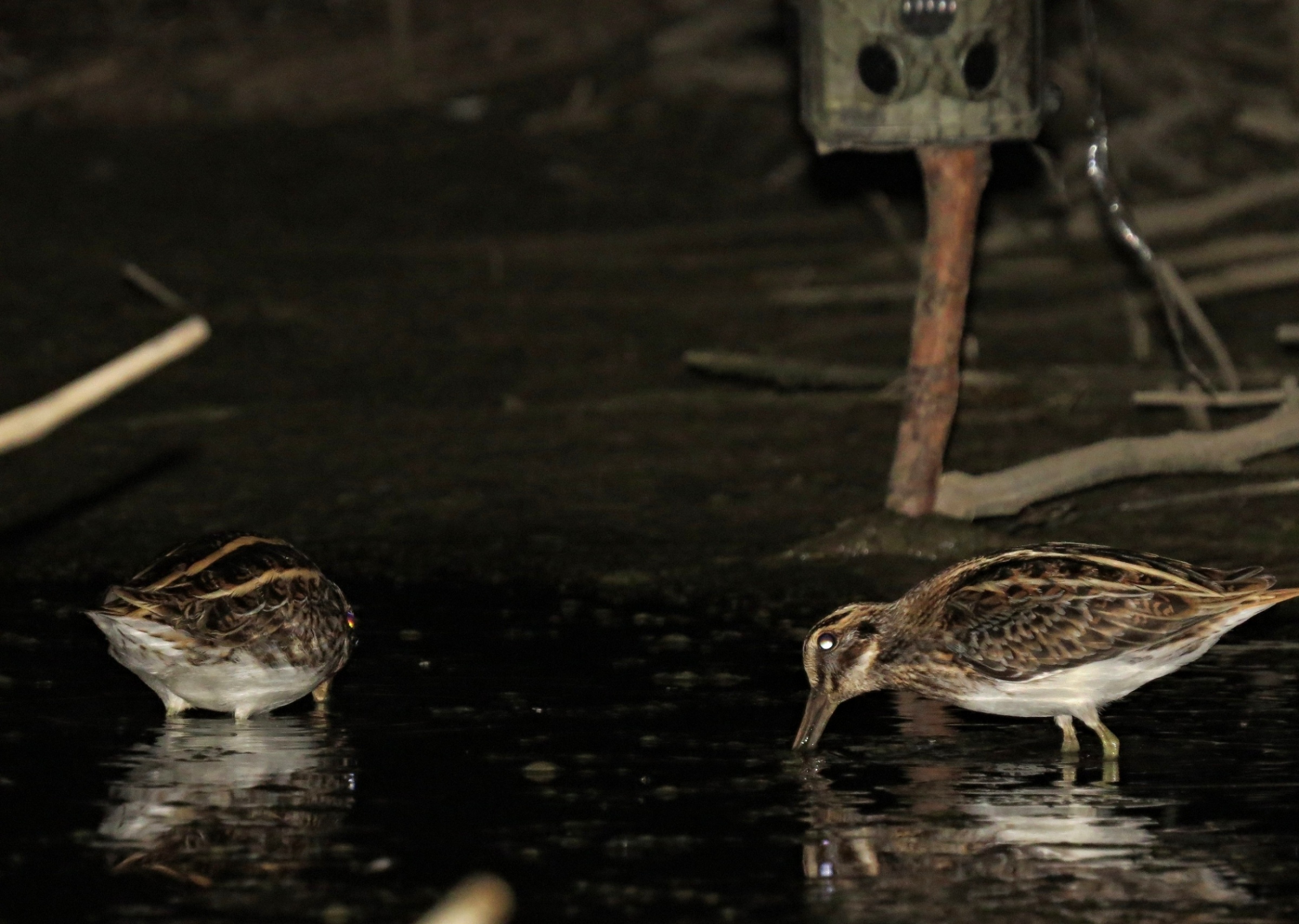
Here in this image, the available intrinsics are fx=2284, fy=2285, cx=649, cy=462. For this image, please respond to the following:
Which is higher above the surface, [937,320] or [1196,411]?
[937,320]

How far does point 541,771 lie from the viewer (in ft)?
23.5

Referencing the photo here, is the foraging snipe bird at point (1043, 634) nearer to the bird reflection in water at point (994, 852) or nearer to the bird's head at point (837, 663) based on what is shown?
the bird's head at point (837, 663)

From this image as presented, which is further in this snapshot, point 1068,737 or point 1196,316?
point 1196,316

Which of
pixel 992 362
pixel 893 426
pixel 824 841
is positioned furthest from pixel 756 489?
pixel 824 841

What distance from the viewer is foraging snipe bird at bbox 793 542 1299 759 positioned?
736cm

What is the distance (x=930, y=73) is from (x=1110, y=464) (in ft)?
6.99

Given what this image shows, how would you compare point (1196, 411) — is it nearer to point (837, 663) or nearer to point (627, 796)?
point (837, 663)

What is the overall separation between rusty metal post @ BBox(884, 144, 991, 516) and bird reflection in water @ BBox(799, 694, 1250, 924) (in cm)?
300

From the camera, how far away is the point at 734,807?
678 cm

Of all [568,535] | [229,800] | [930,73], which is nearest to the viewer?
[229,800]

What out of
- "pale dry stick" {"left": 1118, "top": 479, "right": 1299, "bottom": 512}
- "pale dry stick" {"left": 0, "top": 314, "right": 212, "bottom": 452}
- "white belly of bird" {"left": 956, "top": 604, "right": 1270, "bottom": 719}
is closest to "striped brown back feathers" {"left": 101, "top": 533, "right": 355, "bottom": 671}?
"white belly of bird" {"left": 956, "top": 604, "right": 1270, "bottom": 719}

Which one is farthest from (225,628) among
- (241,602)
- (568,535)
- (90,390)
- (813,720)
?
(90,390)

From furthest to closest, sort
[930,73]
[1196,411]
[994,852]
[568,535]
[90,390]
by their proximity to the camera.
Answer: [1196,411], [568,535], [930,73], [994,852], [90,390]

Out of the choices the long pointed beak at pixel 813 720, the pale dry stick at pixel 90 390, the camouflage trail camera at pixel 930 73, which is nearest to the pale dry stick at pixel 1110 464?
the camouflage trail camera at pixel 930 73
